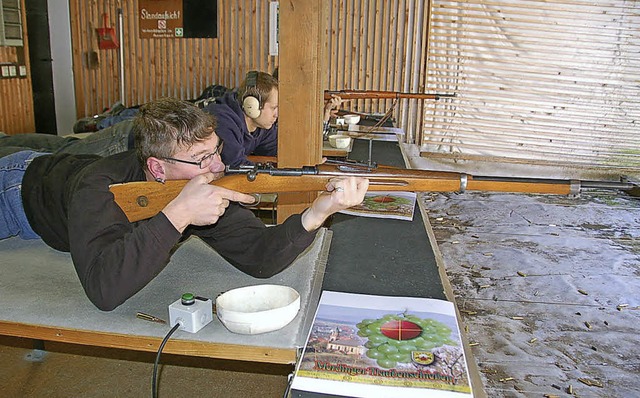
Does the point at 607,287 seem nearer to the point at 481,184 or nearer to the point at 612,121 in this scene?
the point at 481,184

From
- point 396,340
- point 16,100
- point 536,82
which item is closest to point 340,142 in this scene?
point 396,340

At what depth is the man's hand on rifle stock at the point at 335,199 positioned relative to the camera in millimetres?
1708

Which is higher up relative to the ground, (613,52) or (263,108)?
(613,52)

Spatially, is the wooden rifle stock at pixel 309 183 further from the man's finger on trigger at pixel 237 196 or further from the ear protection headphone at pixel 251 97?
the ear protection headphone at pixel 251 97

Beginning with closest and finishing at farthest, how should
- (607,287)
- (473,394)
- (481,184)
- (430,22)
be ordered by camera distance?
1. (473,394)
2. (481,184)
3. (607,287)
4. (430,22)

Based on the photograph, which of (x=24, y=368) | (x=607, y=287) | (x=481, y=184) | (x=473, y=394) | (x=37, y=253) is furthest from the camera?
(x=607, y=287)

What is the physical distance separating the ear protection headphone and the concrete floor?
1312 mm

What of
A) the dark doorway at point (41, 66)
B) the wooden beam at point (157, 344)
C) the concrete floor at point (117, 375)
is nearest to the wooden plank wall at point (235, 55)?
the dark doorway at point (41, 66)

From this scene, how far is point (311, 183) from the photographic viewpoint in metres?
1.82

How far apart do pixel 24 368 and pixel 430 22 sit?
560 centimetres

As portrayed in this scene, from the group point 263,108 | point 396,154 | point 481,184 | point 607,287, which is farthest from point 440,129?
point 481,184

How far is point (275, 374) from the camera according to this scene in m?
2.86

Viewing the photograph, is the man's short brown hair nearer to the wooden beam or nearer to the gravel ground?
the wooden beam

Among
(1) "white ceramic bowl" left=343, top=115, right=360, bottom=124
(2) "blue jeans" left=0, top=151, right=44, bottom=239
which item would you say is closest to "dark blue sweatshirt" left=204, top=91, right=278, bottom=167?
(2) "blue jeans" left=0, top=151, right=44, bottom=239
